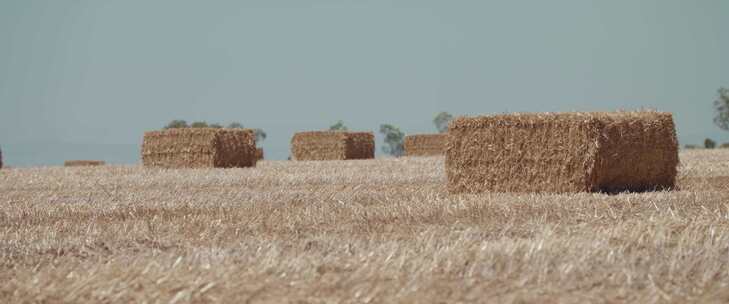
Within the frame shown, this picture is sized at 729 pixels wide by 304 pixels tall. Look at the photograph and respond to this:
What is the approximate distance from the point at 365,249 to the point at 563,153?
22.8 ft

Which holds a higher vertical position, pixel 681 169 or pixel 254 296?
pixel 254 296

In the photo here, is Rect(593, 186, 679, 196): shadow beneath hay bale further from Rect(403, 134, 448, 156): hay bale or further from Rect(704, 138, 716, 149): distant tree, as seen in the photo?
Rect(704, 138, 716, 149): distant tree

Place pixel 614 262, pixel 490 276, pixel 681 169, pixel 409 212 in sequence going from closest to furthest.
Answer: pixel 490 276 < pixel 614 262 < pixel 409 212 < pixel 681 169

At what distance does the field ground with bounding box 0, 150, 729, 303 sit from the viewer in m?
5.44

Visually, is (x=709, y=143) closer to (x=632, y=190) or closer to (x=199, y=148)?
(x=199, y=148)

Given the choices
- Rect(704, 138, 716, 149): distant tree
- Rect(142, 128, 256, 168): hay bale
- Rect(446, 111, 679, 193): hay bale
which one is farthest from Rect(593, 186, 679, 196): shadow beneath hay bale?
Rect(704, 138, 716, 149): distant tree

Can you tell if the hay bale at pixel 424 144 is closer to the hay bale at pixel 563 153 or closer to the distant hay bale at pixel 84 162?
the distant hay bale at pixel 84 162

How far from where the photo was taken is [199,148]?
23281mm

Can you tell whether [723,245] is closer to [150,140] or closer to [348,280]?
[348,280]

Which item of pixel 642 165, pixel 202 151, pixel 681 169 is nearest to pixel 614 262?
pixel 642 165

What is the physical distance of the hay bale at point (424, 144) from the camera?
3393 cm

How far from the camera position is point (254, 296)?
5.30 metres

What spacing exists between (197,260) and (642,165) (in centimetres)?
865

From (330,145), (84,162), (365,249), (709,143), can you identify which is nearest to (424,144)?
(330,145)
